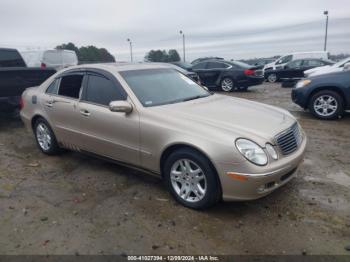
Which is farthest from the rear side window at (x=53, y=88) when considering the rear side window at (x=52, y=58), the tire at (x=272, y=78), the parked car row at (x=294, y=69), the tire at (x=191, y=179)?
the tire at (x=272, y=78)

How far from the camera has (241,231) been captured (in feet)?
11.0

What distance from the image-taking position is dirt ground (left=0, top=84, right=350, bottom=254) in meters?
3.14

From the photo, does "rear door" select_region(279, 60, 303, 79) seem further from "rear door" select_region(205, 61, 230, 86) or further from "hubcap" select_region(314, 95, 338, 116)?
"hubcap" select_region(314, 95, 338, 116)

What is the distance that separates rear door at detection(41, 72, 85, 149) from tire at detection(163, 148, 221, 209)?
1.73 meters

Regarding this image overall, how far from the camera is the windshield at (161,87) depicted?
4.33 metres

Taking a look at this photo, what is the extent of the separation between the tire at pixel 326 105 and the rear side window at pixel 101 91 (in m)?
5.65

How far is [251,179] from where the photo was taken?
3330 millimetres

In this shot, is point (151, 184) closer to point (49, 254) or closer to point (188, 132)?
point (188, 132)

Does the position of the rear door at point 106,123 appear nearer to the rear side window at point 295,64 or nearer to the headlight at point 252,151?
the headlight at point 252,151

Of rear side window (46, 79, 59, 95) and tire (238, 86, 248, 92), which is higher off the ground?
rear side window (46, 79, 59, 95)

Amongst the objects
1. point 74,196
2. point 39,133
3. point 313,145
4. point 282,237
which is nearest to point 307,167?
point 313,145

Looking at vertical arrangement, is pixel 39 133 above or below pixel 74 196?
above

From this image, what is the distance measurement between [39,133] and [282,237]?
439 cm

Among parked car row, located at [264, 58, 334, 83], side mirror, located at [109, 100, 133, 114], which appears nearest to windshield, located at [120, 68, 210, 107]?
side mirror, located at [109, 100, 133, 114]
